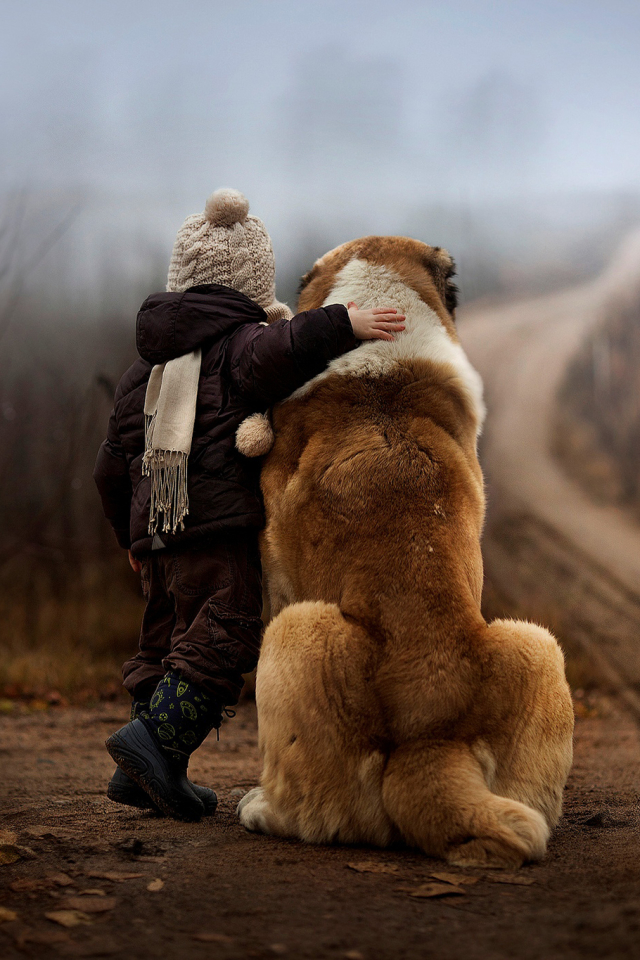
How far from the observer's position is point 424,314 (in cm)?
283

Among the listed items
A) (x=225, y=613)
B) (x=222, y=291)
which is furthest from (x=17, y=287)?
(x=225, y=613)

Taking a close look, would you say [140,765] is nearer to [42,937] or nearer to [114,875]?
[114,875]

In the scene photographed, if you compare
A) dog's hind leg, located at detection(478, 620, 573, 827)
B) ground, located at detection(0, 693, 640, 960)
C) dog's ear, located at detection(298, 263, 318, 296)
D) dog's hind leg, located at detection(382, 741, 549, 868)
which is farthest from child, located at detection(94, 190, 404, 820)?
dog's hind leg, located at detection(478, 620, 573, 827)

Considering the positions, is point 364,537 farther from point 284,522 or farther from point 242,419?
point 242,419

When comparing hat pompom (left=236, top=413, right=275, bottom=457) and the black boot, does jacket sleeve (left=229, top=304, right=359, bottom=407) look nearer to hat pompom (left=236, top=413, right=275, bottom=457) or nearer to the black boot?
hat pompom (left=236, top=413, right=275, bottom=457)

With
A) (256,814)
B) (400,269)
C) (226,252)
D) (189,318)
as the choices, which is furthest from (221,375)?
(256,814)

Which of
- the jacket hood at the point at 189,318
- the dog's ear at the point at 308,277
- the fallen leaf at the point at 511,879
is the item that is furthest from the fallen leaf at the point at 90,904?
the dog's ear at the point at 308,277

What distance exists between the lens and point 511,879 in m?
2.12

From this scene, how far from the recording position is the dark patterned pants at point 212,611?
2711mm

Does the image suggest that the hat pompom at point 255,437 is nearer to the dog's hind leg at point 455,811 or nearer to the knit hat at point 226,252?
the knit hat at point 226,252

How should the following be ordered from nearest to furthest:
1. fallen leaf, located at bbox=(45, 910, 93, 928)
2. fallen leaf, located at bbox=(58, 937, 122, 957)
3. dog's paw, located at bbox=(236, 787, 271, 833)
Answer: fallen leaf, located at bbox=(58, 937, 122, 957), fallen leaf, located at bbox=(45, 910, 93, 928), dog's paw, located at bbox=(236, 787, 271, 833)

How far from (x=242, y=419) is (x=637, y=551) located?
17.3ft

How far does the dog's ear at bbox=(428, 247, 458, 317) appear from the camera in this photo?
299 centimetres

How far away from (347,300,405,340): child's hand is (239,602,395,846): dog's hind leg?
863 mm
